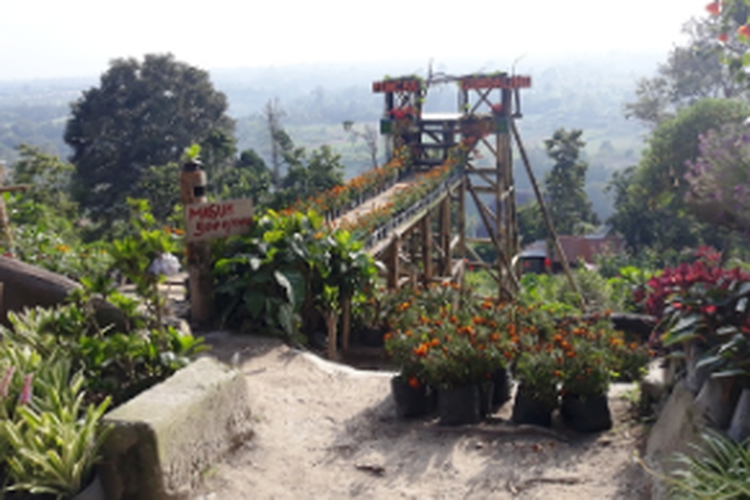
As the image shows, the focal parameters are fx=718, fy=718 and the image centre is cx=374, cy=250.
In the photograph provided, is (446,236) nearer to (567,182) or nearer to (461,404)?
(461,404)

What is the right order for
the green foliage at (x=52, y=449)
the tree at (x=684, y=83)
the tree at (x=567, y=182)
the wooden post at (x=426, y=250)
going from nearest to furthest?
1. the green foliage at (x=52, y=449)
2. the wooden post at (x=426, y=250)
3. the tree at (x=567, y=182)
4. the tree at (x=684, y=83)

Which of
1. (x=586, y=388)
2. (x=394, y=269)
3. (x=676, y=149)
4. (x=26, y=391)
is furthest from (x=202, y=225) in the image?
(x=676, y=149)

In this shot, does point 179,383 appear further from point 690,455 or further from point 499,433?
point 690,455

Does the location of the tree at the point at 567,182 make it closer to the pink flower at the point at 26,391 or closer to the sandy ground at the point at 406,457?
the sandy ground at the point at 406,457

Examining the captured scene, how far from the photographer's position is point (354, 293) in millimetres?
7344

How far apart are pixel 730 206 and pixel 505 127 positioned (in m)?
10.6

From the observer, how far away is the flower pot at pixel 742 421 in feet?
11.3

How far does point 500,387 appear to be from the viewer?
5.43 meters

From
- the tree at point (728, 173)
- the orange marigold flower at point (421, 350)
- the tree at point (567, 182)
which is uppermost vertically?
the tree at point (728, 173)

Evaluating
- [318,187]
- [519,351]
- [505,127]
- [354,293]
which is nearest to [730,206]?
[519,351]

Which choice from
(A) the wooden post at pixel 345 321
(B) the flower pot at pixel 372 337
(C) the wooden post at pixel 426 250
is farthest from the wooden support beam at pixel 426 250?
(A) the wooden post at pixel 345 321

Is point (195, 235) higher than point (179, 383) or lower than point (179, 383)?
higher

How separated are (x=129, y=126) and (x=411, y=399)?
25.2 m

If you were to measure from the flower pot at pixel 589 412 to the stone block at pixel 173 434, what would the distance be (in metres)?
2.20
